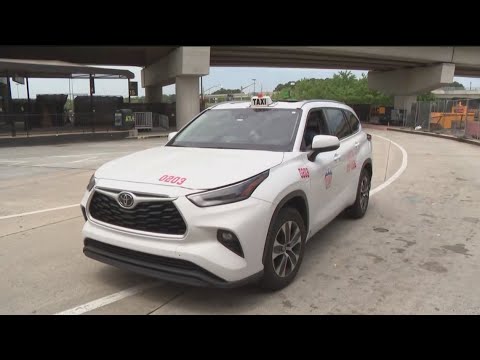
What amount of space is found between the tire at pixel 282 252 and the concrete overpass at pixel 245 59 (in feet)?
79.1

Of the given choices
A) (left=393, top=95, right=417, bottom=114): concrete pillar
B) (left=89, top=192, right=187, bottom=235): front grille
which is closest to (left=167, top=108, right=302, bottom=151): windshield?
(left=89, top=192, right=187, bottom=235): front grille

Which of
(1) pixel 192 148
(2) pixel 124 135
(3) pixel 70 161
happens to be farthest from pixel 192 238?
(2) pixel 124 135

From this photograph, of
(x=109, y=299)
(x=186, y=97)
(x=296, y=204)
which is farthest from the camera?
(x=186, y=97)

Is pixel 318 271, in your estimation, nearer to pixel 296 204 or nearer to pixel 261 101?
pixel 296 204

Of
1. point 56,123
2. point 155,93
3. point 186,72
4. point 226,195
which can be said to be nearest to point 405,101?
point 155,93

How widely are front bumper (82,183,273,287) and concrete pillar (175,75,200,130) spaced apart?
25578 millimetres

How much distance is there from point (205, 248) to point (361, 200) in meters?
3.77

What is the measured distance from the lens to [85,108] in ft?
87.4

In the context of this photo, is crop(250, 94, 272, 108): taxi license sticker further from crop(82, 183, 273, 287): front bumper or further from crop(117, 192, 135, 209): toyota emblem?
crop(117, 192, 135, 209): toyota emblem

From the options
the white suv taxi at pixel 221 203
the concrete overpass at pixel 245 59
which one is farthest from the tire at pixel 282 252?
the concrete overpass at pixel 245 59

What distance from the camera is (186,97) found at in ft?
94.9

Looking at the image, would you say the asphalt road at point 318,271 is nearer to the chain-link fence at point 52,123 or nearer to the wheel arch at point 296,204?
the wheel arch at point 296,204
